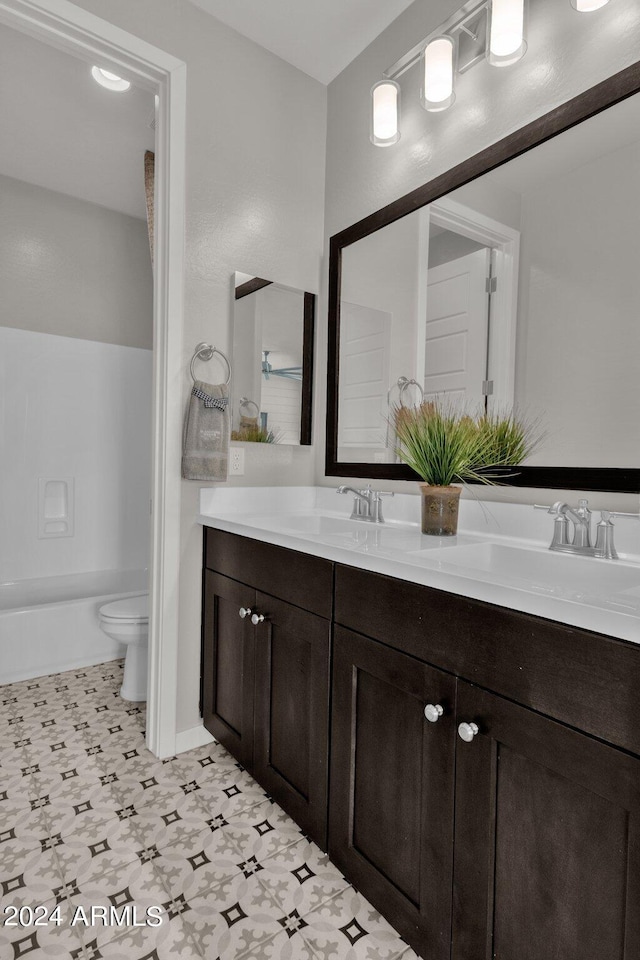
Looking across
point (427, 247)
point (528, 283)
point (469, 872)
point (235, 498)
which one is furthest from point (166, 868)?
point (427, 247)

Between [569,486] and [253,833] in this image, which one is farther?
[253,833]

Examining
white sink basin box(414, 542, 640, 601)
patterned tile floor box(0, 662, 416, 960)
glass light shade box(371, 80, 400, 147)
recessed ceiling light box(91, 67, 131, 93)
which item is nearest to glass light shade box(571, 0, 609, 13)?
glass light shade box(371, 80, 400, 147)

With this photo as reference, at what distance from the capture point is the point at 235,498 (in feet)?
6.43

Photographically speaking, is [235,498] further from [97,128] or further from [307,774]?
[97,128]

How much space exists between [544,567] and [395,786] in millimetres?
597

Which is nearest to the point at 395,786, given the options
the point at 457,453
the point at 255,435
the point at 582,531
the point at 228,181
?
the point at 582,531

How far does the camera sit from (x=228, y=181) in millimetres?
1910

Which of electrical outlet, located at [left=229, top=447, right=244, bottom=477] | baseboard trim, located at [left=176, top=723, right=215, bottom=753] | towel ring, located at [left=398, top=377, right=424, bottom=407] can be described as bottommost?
baseboard trim, located at [left=176, top=723, right=215, bottom=753]

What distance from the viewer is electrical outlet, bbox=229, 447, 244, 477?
1.96 meters

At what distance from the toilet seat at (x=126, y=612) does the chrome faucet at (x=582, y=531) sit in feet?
5.42

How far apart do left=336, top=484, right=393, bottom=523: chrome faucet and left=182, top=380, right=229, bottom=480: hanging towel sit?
44 cm

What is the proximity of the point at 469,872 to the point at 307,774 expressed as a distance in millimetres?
540

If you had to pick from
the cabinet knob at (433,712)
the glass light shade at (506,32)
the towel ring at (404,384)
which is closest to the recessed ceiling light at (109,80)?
the glass light shade at (506,32)

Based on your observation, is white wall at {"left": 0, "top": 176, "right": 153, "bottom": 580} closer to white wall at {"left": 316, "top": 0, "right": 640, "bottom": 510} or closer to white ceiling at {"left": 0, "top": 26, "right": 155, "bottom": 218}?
white ceiling at {"left": 0, "top": 26, "right": 155, "bottom": 218}
